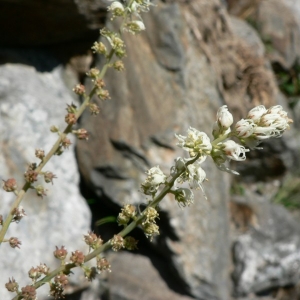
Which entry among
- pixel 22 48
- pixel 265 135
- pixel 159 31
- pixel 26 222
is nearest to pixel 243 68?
pixel 159 31

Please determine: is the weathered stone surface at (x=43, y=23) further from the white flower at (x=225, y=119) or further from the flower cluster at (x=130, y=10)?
the white flower at (x=225, y=119)

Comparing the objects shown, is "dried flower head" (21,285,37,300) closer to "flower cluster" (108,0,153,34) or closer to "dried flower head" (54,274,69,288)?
"dried flower head" (54,274,69,288)

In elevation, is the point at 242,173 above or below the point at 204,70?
below

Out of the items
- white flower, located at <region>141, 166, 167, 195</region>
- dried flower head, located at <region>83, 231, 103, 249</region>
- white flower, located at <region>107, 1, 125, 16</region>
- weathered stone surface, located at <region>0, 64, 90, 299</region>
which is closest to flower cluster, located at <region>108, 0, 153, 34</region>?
white flower, located at <region>107, 1, 125, 16</region>

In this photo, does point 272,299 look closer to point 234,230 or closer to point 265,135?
point 234,230

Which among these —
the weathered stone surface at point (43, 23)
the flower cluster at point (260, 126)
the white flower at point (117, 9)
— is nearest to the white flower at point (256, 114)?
the flower cluster at point (260, 126)
